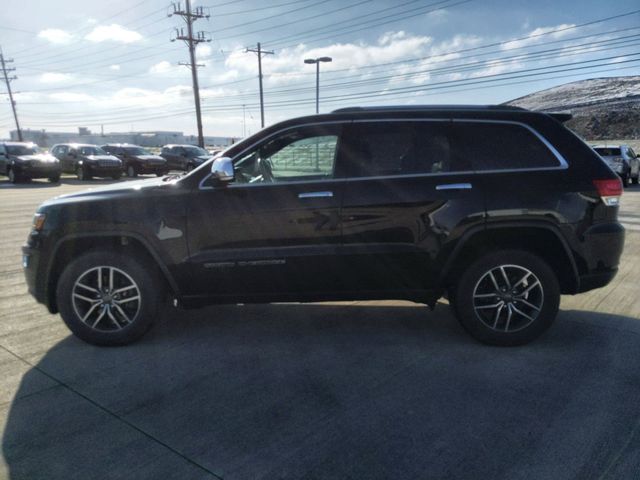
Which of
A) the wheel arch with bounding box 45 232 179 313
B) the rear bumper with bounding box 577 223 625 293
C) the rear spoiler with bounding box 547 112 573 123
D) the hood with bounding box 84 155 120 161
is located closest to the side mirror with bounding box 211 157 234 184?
the wheel arch with bounding box 45 232 179 313

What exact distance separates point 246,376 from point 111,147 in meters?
26.1

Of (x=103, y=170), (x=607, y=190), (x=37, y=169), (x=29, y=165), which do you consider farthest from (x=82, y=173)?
(x=607, y=190)

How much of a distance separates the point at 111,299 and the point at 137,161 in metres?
23.3

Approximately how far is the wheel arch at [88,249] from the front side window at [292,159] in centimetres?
97

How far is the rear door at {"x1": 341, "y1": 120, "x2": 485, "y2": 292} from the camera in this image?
3.71 metres

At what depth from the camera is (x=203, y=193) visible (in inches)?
148

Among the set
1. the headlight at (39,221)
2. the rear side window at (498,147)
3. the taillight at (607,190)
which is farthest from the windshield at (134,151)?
the taillight at (607,190)

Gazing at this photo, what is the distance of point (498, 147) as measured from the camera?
384 centimetres

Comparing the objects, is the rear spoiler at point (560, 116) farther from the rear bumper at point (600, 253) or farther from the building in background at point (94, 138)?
the building in background at point (94, 138)

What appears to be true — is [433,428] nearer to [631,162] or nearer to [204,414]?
[204,414]

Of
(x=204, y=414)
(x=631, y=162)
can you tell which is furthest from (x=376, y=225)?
(x=631, y=162)

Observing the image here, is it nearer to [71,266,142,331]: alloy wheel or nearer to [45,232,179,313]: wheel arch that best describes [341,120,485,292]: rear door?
[45,232,179,313]: wheel arch

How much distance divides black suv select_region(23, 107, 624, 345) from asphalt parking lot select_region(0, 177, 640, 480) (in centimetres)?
42

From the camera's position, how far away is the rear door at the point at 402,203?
12.2 feet
